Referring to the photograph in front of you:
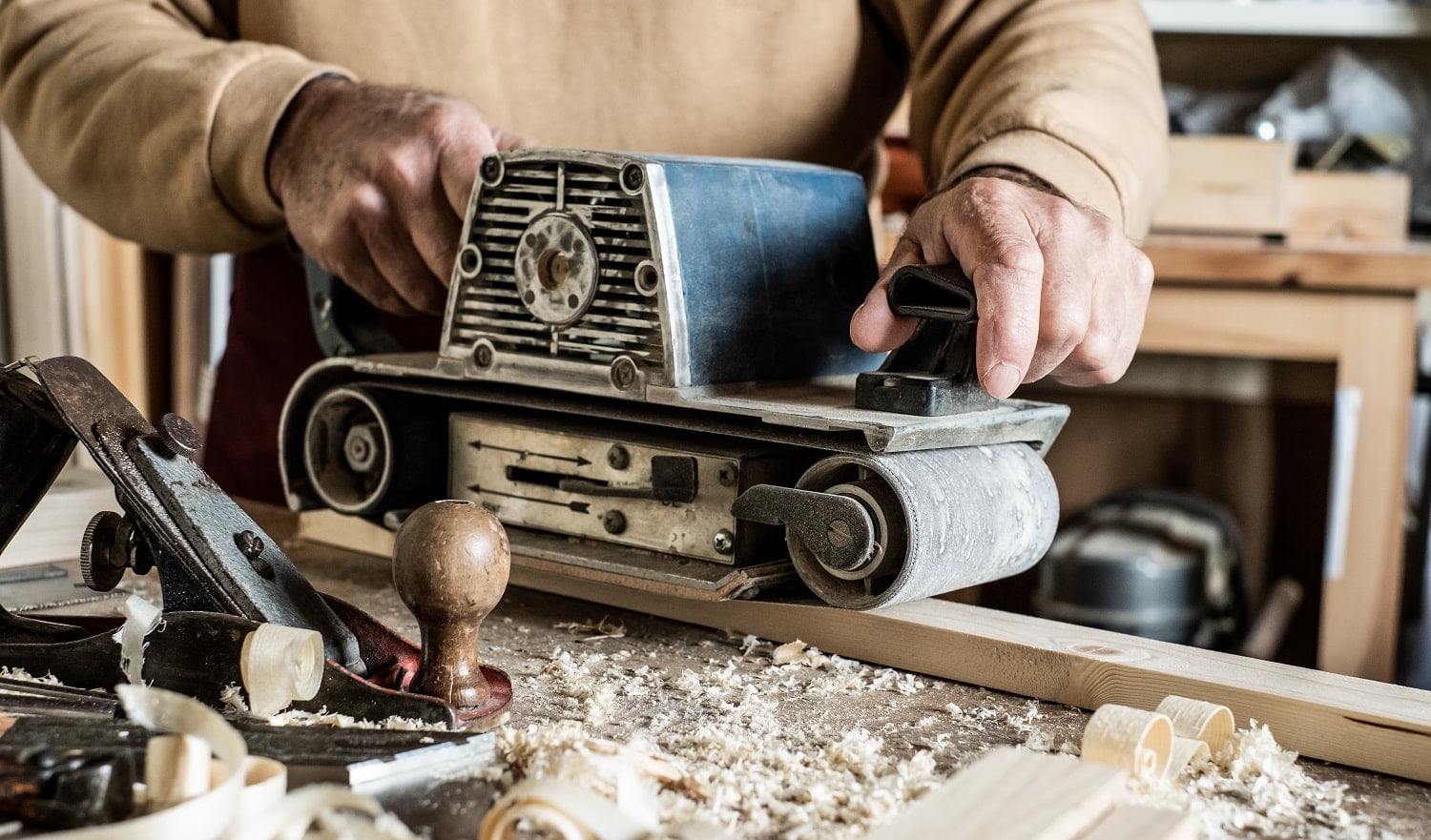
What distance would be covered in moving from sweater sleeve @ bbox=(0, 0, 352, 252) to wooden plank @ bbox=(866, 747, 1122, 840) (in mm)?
982

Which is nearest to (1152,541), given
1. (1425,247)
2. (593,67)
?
(1425,247)

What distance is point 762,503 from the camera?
1035 mm

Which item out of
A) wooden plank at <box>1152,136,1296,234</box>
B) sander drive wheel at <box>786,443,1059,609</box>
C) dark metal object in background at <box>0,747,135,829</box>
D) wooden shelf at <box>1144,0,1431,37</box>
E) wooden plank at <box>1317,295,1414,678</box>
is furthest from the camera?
wooden shelf at <box>1144,0,1431,37</box>

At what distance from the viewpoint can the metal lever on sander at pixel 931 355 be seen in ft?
3.39

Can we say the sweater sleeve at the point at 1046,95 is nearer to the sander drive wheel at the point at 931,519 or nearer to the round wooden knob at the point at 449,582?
the sander drive wheel at the point at 931,519

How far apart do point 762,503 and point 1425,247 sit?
1.86m

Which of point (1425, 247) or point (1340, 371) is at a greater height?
point (1425, 247)

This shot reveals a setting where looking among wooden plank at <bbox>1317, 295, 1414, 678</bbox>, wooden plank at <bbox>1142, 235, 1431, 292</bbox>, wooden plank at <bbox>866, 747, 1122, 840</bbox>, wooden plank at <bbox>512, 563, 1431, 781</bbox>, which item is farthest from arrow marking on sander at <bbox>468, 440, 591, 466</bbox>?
wooden plank at <bbox>1317, 295, 1414, 678</bbox>

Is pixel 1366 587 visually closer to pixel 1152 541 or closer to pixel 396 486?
pixel 1152 541

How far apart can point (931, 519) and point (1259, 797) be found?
29 cm

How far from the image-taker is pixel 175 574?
0.93 metres

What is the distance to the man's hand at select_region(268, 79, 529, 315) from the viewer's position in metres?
1.28

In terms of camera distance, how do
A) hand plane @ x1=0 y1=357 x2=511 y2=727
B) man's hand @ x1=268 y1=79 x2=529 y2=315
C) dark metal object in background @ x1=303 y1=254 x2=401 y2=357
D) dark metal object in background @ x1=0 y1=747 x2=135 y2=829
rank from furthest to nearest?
dark metal object in background @ x1=303 y1=254 x2=401 y2=357 < man's hand @ x1=268 y1=79 x2=529 y2=315 < hand plane @ x1=0 y1=357 x2=511 y2=727 < dark metal object in background @ x1=0 y1=747 x2=135 y2=829

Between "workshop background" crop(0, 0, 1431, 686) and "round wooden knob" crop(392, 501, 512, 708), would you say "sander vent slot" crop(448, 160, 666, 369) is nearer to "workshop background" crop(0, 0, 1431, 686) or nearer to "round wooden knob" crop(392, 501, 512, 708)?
"round wooden knob" crop(392, 501, 512, 708)
